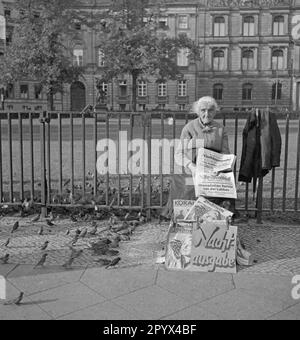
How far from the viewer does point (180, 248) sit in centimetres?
447

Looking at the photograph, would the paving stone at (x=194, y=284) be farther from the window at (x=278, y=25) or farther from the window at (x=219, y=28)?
the window at (x=278, y=25)

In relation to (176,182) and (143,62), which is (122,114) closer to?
(176,182)

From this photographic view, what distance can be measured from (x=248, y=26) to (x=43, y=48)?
1555 inches

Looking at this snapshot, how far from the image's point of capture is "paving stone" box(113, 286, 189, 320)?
3.47 metres

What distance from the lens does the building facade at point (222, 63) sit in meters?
63.6

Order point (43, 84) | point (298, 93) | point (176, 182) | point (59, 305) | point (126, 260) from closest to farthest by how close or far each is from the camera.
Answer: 1. point (59, 305)
2. point (126, 260)
3. point (176, 182)
4. point (43, 84)
5. point (298, 93)

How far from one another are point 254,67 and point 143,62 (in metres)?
32.6

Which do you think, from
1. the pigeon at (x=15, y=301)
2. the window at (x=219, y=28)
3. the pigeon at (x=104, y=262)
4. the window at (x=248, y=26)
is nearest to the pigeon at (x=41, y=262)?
the pigeon at (x=104, y=262)

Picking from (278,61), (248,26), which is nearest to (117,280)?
(278,61)

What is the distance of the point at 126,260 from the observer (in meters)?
4.72

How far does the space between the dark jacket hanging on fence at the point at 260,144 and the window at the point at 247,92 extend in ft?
204

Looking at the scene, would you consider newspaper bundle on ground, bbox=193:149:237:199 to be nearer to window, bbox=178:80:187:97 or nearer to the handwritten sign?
the handwritten sign
